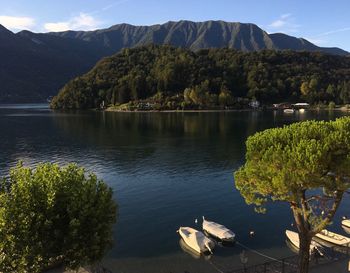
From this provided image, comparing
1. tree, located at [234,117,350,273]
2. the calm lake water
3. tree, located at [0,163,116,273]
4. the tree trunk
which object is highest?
tree, located at [234,117,350,273]

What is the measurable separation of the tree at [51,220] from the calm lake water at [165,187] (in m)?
14.6

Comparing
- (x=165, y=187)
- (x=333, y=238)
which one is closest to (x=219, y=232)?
(x=333, y=238)

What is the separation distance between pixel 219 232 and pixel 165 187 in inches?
1108

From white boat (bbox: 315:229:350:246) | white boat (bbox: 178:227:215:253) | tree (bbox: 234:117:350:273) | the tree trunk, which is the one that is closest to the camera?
tree (bbox: 234:117:350:273)

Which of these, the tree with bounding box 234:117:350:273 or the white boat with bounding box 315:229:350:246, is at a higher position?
the tree with bounding box 234:117:350:273

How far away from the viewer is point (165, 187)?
254ft

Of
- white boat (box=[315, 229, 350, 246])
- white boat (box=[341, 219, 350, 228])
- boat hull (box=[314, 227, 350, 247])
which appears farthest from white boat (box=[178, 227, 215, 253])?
white boat (box=[341, 219, 350, 228])

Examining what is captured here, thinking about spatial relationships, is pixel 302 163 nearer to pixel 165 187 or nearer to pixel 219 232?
pixel 219 232

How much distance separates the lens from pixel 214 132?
16012 cm

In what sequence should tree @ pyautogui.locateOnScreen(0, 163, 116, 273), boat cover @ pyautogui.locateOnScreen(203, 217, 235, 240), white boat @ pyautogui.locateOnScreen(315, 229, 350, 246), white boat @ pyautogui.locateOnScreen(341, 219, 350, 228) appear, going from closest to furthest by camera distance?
tree @ pyautogui.locateOnScreen(0, 163, 116, 273) → white boat @ pyautogui.locateOnScreen(315, 229, 350, 246) → boat cover @ pyautogui.locateOnScreen(203, 217, 235, 240) → white boat @ pyautogui.locateOnScreen(341, 219, 350, 228)

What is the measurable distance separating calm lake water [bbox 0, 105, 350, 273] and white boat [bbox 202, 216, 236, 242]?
4.94ft

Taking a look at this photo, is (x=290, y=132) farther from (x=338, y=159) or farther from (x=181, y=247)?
(x=181, y=247)

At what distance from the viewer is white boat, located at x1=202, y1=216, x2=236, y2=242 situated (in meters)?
49.2

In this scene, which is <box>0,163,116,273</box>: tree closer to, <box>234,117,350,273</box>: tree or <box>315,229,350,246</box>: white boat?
<box>234,117,350,273</box>: tree
